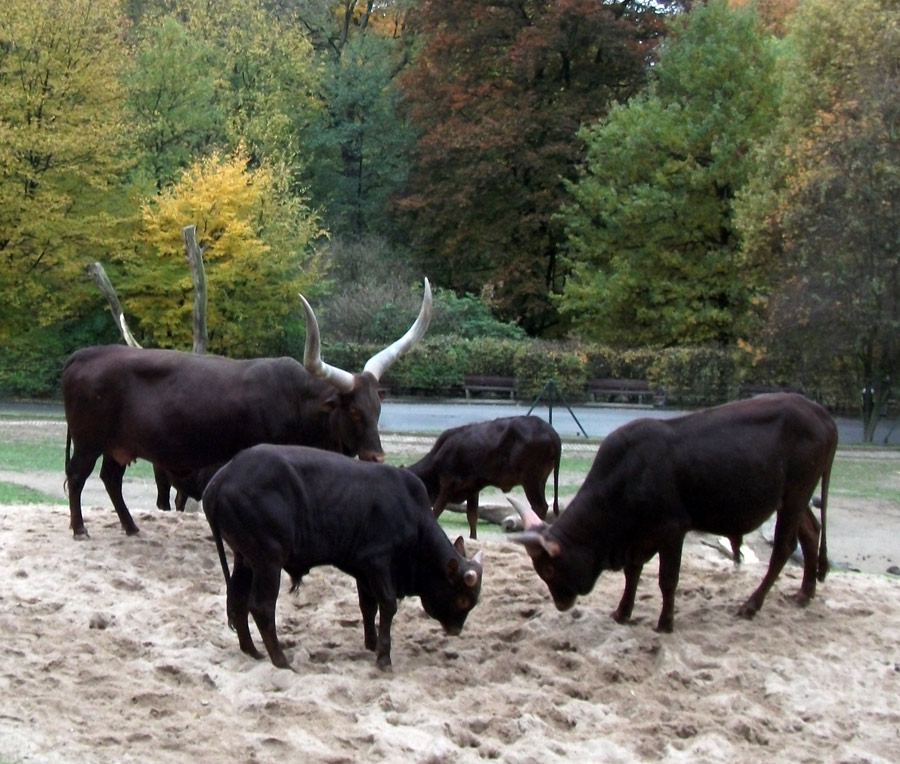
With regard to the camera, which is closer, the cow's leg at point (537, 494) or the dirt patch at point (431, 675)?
the dirt patch at point (431, 675)

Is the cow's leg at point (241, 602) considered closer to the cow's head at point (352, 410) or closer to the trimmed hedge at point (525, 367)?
the cow's head at point (352, 410)

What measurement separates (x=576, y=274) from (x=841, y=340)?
542 inches

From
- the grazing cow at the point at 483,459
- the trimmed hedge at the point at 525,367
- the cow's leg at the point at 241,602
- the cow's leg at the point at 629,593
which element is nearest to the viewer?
the cow's leg at the point at 241,602

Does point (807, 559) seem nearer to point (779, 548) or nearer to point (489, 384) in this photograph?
point (779, 548)

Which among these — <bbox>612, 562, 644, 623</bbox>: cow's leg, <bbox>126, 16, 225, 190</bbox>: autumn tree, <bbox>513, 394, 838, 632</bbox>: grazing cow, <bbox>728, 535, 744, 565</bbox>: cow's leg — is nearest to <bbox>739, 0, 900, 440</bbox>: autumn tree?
<bbox>126, 16, 225, 190</bbox>: autumn tree

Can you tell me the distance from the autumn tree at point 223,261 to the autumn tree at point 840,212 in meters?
13.5

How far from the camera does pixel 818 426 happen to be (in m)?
8.66

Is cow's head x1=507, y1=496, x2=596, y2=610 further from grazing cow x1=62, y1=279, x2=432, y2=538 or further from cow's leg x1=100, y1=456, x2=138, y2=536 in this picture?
cow's leg x1=100, y1=456, x2=138, y2=536

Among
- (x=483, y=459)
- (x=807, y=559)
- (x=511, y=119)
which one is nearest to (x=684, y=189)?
(x=511, y=119)

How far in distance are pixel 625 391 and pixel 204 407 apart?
84.7 ft

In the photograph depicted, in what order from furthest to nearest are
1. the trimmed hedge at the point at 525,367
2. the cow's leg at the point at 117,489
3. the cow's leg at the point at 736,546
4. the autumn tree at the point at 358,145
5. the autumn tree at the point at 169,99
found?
the autumn tree at the point at 358,145, the autumn tree at the point at 169,99, the trimmed hedge at the point at 525,367, the cow's leg at the point at 117,489, the cow's leg at the point at 736,546

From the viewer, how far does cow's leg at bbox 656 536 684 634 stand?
821 cm

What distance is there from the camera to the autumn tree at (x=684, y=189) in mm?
38719

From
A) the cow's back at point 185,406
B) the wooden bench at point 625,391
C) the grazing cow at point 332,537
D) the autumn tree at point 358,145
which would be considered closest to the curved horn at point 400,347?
the cow's back at point 185,406
